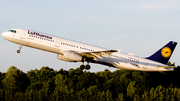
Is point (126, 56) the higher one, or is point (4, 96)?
point (126, 56)

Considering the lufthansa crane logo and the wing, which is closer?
the wing

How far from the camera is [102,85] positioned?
134m

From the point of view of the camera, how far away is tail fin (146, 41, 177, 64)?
208 feet

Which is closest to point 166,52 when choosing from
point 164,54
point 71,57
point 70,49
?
point 164,54

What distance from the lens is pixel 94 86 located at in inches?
4766

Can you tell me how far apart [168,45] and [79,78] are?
228 ft

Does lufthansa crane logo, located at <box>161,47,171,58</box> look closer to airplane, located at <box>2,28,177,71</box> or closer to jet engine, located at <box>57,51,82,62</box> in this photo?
airplane, located at <box>2,28,177,71</box>

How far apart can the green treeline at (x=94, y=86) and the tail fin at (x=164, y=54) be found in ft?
154

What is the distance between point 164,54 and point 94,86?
197 ft

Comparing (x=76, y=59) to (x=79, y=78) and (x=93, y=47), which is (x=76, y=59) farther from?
(x=79, y=78)

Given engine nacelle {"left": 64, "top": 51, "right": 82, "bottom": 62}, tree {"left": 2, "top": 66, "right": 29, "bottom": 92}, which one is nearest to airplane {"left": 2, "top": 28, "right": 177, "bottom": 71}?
engine nacelle {"left": 64, "top": 51, "right": 82, "bottom": 62}

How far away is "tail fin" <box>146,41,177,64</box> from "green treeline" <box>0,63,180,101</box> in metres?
46.9

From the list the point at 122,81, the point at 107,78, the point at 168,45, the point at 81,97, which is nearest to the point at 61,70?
the point at 107,78

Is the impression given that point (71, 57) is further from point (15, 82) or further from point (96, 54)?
point (15, 82)
